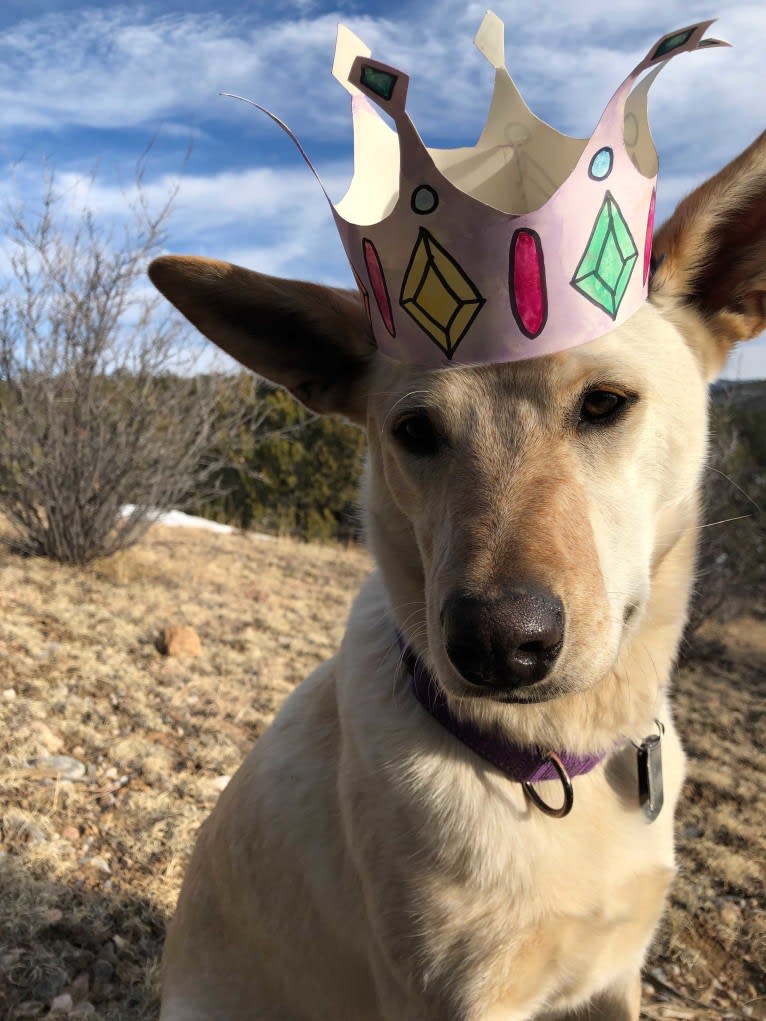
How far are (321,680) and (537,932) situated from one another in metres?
0.83

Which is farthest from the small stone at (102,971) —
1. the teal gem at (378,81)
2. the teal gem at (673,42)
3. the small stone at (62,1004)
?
the teal gem at (673,42)

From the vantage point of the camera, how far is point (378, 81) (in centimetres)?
142

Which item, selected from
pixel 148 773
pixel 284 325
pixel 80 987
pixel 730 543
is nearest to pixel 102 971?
pixel 80 987

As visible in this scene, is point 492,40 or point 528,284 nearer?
point 528,284

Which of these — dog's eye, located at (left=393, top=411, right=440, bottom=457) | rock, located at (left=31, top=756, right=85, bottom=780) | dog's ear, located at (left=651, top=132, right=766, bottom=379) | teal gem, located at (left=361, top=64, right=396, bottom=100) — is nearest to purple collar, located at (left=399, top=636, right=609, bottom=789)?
Answer: dog's eye, located at (left=393, top=411, right=440, bottom=457)

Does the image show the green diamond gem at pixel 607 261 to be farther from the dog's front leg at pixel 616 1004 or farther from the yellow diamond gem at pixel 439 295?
the dog's front leg at pixel 616 1004

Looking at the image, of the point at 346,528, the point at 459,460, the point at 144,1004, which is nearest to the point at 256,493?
the point at 346,528

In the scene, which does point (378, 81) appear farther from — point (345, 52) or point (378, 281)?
point (378, 281)

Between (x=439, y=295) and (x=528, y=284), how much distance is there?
0.18 m

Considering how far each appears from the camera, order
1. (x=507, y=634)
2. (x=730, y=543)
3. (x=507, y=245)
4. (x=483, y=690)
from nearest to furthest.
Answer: (x=507, y=634) < (x=483, y=690) < (x=507, y=245) < (x=730, y=543)

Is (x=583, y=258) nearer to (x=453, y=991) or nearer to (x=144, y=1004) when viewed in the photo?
(x=453, y=991)

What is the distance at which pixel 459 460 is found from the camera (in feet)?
5.18

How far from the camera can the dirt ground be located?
8.30ft

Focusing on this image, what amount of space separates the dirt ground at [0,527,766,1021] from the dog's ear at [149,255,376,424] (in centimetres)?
188
